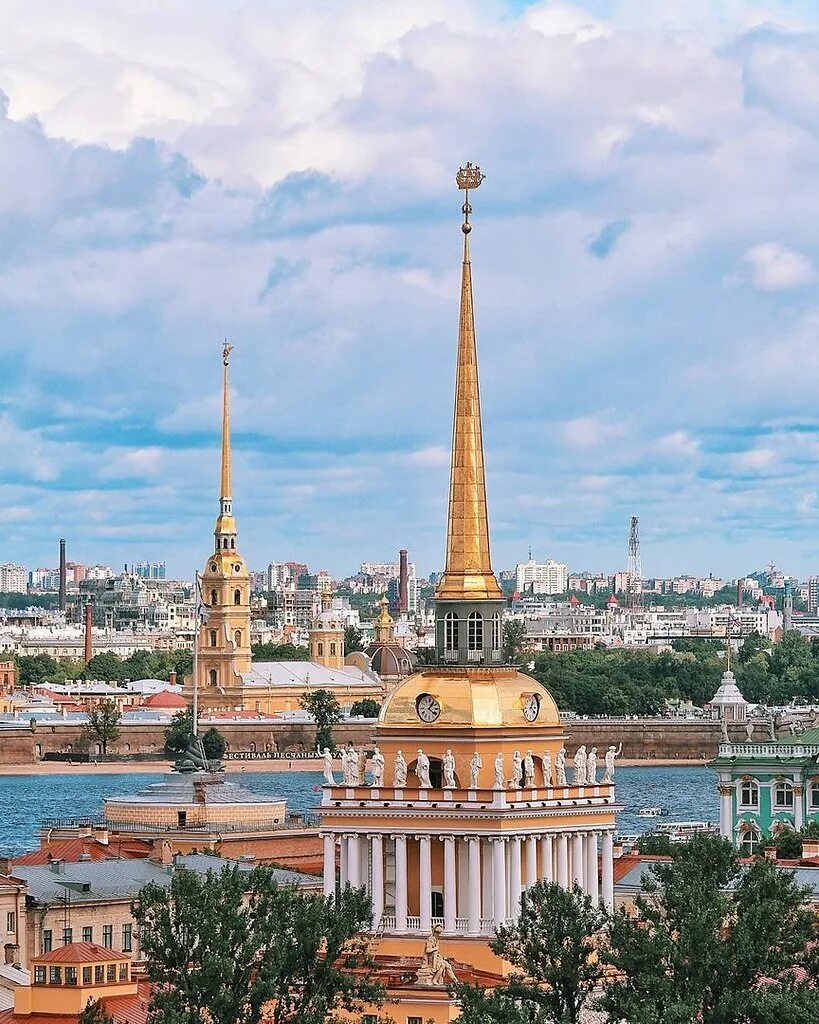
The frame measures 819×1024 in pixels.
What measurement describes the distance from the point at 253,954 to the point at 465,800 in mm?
3183

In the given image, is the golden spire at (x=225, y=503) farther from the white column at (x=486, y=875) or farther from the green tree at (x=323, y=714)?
the white column at (x=486, y=875)

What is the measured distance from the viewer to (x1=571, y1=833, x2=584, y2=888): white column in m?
34.3

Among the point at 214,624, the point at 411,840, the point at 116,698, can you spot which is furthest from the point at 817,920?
the point at 116,698

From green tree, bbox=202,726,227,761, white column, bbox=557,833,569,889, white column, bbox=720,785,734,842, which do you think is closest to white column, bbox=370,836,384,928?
white column, bbox=557,833,569,889

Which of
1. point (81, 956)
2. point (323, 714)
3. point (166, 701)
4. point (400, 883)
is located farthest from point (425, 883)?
point (166, 701)

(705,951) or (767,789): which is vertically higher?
(767,789)

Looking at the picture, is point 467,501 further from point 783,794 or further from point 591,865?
point 783,794

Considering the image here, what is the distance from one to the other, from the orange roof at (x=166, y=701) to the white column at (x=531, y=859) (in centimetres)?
14013

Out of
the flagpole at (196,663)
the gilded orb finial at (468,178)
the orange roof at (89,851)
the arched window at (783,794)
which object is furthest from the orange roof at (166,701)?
the gilded orb finial at (468,178)

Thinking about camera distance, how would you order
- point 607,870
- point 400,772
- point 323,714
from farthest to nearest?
point 323,714
point 607,870
point 400,772

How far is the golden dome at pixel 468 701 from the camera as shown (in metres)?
34.0

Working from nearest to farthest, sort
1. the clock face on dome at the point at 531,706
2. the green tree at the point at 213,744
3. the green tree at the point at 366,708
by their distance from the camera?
the clock face on dome at the point at 531,706
the green tree at the point at 213,744
the green tree at the point at 366,708

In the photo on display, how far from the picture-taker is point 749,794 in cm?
6762

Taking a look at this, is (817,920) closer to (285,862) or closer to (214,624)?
(285,862)
